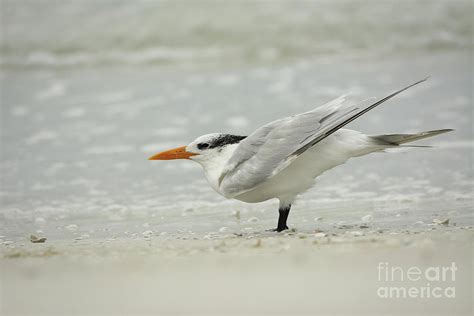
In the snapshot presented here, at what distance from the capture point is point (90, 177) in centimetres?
598

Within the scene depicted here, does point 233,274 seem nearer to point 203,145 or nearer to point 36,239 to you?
point 203,145

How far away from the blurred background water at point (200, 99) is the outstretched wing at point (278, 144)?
49 centimetres

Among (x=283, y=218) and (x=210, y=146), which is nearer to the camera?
(x=283, y=218)

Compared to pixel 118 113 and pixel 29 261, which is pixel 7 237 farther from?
pixel 118 113

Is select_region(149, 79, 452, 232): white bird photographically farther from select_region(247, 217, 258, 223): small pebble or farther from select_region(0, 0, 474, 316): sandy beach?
select_region(247, 217, 258, 223): small pebble

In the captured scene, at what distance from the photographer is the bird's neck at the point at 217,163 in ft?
14.3

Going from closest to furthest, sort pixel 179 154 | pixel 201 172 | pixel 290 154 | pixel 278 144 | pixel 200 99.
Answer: pixel 290 154 < pixel 278 144 < pixel 179 154 < pixel 201 172 < pixel 200 99

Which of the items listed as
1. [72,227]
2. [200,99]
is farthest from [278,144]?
[200,99]

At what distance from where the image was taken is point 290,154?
4.01 metres

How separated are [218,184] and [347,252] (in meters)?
1.12

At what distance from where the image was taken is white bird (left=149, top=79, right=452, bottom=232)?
160 inches

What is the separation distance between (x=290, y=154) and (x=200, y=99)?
15.0ft

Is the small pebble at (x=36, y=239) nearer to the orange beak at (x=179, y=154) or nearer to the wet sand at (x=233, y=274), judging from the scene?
the wet sand at (x=233, y=274)

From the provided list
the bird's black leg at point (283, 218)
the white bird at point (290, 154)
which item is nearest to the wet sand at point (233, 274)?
the bird's black leg at point (283, 218)
